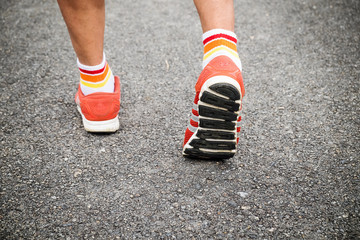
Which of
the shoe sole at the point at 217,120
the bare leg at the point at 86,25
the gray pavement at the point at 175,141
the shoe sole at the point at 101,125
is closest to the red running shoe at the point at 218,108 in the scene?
the shoe sole at the point at 217,120

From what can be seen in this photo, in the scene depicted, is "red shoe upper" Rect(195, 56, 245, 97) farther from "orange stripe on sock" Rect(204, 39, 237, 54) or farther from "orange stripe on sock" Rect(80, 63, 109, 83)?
"orange stripe on sock" Rect(80, 63, 109, 83)

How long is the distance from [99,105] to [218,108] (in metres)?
0.62

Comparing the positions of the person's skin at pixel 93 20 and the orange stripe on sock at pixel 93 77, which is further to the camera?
the orange stripe on sock at pixel 93 77

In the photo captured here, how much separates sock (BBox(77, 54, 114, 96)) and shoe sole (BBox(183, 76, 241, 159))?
526 millimetres

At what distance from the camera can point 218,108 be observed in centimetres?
124

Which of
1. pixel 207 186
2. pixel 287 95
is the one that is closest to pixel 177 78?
pixel 287 95

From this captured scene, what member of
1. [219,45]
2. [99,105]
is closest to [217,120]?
[219,45]

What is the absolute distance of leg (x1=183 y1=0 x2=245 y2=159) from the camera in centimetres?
121

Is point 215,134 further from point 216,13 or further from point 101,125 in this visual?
point 101,125

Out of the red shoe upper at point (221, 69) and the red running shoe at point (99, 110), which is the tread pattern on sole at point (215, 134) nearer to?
the red shoe upper at point (221, 69)

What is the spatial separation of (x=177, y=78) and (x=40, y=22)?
1.32 meters

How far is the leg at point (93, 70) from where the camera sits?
142 centimetres

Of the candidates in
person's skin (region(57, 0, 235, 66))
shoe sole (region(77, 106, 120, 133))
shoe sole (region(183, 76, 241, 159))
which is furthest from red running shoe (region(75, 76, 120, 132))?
shoe sole (region(183, 76, 241, 159))

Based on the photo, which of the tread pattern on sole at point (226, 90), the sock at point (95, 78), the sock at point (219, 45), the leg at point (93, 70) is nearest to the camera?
the tread pattern on sole at point (226, 90)
